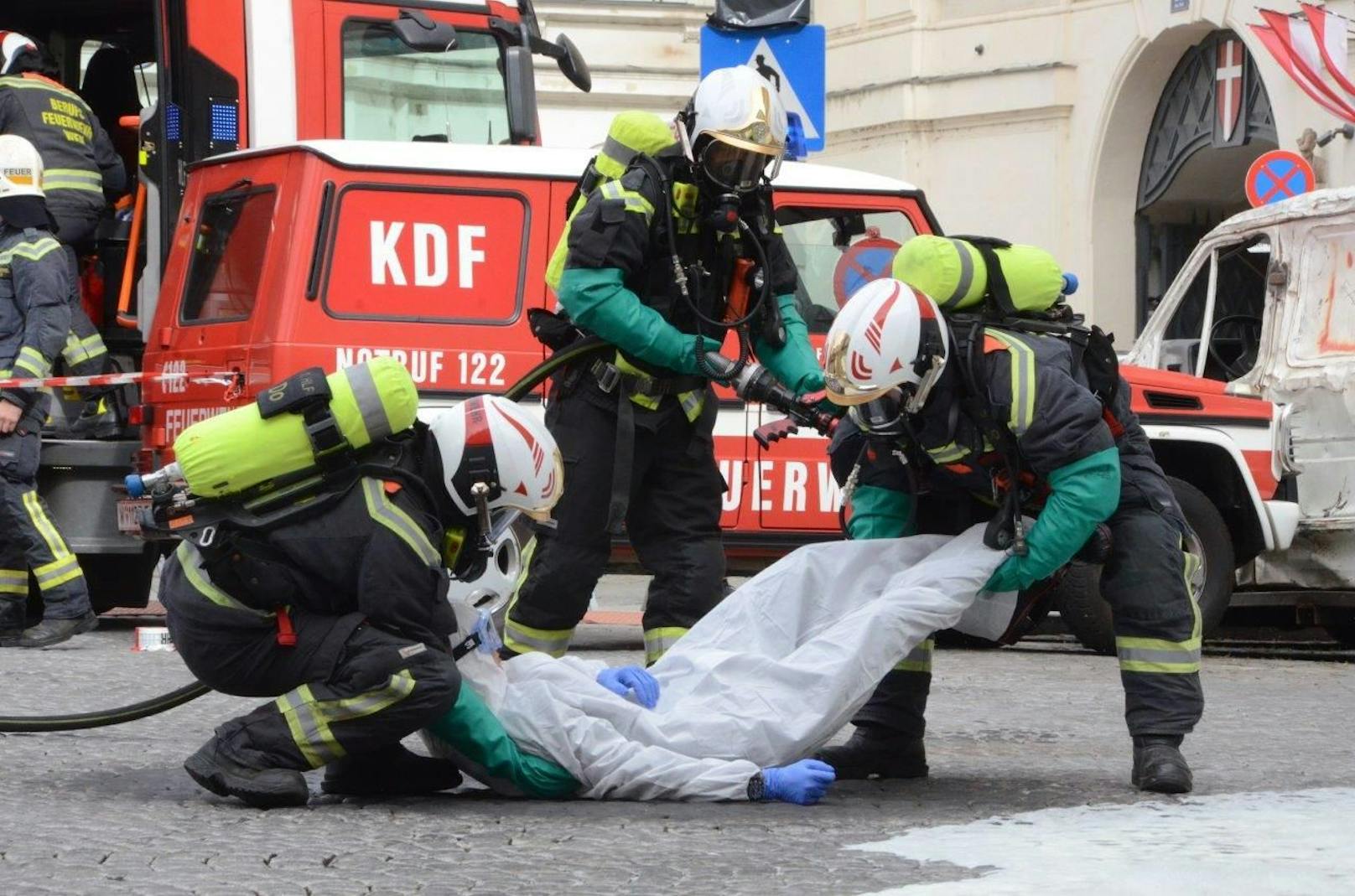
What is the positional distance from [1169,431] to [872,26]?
1615cm

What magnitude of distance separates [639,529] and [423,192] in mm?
3337

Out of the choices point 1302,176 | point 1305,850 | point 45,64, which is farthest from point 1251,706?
point 1302,176

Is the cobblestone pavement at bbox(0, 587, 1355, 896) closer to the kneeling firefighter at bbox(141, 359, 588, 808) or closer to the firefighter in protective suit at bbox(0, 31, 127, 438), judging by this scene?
the kneeling firefighter at bbox(141, 359, 588, 808)

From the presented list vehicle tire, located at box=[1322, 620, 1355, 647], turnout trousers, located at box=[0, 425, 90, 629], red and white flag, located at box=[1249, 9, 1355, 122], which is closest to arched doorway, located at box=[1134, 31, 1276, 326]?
red and white flag, located at box=[1249, 9, 1355, 122]

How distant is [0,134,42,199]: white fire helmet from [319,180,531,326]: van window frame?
142 cm

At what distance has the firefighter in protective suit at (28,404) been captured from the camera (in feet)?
32.5

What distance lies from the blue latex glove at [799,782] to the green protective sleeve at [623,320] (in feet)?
4.96

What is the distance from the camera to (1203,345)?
11.1 metres

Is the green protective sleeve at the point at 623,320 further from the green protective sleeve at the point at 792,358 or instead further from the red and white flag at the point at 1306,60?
the red and white flag at the point at 1306,60

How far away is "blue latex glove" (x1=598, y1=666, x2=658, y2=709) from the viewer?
A: 5.78 meters

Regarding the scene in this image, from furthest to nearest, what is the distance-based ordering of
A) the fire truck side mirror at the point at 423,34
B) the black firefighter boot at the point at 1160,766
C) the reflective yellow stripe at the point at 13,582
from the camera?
the fire truck side mirror at the point at 423,34 < the reflective yellow stripe at the point at 13,582 < the black firefighter boot at the point at 1160,766

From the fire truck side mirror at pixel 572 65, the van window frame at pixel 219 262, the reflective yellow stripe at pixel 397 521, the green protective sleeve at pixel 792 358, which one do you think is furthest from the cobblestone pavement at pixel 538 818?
the fire truck side mirror at pixel 572 65

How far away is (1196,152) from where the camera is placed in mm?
22344

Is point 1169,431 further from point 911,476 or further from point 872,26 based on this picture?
point 872,26
